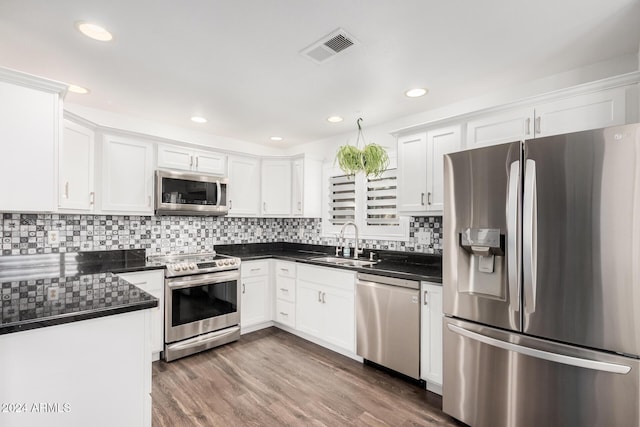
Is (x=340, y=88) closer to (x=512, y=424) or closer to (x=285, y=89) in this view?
(x=285, y=89)

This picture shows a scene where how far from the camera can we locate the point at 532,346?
1711 mm

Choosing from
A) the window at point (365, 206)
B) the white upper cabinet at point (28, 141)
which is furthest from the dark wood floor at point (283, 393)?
the white upper cabinet at point (28, 141)

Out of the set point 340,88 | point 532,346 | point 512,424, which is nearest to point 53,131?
point 340,88

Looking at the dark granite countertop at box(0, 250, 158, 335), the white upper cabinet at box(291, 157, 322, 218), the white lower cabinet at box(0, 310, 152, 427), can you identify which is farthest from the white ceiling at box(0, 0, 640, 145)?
the white lower cabinet at box(0, 310, 152, 427)

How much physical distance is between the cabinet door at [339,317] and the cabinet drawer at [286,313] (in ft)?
1.65

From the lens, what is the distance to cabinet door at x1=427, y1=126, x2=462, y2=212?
8.32 ft

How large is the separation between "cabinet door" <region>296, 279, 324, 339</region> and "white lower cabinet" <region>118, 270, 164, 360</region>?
4.57 feet

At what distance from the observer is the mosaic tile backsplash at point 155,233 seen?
8.73 ft

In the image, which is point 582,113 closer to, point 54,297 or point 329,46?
point 329,46

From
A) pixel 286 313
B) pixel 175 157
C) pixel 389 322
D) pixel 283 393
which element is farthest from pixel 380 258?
pixel 175 157

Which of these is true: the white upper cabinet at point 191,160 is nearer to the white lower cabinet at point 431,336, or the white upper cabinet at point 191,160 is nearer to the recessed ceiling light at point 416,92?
the recessed ceiling light at point 416,92

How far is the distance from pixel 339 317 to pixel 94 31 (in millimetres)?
Result: 2888

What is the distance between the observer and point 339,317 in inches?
122

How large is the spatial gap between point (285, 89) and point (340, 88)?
0.46m
